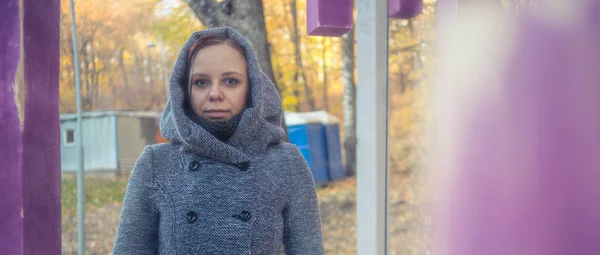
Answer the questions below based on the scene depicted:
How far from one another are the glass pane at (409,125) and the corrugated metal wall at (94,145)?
2.76 metres

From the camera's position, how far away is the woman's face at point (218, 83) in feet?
4.77

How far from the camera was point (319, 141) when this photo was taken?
15.2ft

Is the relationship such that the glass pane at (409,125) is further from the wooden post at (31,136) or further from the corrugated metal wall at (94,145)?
the corrugated metal wall at (94,145)

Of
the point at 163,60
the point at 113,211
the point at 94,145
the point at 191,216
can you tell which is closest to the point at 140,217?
the point at 191,216

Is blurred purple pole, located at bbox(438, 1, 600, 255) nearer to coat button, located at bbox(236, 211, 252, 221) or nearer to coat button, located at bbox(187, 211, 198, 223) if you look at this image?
coat button, located at bbox(236, 211, 252, 221)

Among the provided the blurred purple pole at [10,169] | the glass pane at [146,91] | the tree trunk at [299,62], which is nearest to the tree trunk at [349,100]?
the glass pane at [146,91]

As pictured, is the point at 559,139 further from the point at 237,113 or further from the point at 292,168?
the point at 237,113

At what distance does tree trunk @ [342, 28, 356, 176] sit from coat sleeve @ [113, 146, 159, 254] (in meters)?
3.00

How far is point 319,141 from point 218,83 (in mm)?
3190

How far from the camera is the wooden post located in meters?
1.89

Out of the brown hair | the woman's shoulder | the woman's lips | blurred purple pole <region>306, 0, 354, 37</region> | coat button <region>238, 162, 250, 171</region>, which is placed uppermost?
blurred purple pole <region>306, 0, 354, 37</region>

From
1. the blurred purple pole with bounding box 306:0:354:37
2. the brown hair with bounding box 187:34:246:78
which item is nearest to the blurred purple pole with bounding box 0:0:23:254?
the brown hair with bounding box 187:34:246:78

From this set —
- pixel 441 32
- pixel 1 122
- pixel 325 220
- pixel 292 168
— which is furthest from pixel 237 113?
pixel 325 220

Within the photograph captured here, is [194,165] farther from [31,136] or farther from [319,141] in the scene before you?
[319,141]
